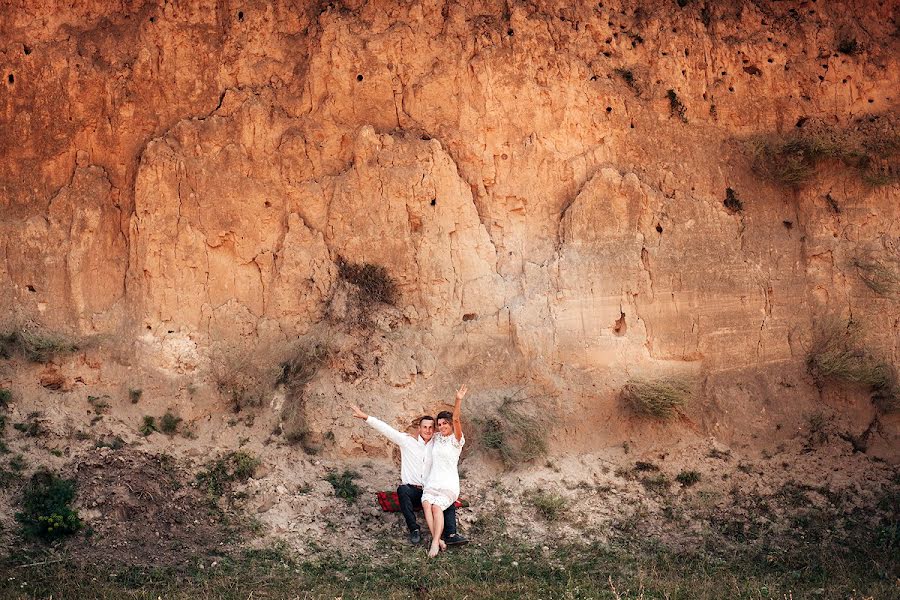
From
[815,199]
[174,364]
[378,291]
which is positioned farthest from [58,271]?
[815,199]

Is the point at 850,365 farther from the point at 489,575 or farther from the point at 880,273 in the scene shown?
the point at 489,575

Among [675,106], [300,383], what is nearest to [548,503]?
[300,383]

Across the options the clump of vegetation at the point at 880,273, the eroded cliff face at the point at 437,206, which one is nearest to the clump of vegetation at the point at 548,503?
the eroded cliff face at the point at 437,206

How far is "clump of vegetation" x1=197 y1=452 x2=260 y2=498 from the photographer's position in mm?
9359

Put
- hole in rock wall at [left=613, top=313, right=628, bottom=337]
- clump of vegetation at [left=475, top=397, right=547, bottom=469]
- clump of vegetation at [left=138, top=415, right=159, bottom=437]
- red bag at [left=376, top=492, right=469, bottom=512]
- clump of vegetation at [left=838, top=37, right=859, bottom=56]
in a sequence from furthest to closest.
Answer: clump of vegetation at [left=838, top=37, right=859, bottom=56] → hole in rock wall at [left=613, top=313, right=628, bottom=337] → clump of vegetation at [left=475, top=397, right=547, bottom=469] → clump of vegetation at [left=138, top=415, right=159, bottom=437] → red bag at [left=376, top=492, right=469, bottom=512]

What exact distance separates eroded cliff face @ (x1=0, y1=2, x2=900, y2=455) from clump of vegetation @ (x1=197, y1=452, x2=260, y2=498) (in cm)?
104

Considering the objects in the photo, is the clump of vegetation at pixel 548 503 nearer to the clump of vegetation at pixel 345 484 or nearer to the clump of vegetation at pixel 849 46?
the clump of vegetation at pixel 345 484

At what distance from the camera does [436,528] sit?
8.63m

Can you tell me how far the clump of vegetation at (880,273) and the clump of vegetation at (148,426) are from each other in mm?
7260

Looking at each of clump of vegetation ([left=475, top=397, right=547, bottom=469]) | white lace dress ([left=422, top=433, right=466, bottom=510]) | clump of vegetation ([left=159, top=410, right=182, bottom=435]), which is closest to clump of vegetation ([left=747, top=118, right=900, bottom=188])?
clump of vegetation ([left=475, top=397, right=547, bottom=469])

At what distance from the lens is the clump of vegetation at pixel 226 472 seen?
936 centimetres

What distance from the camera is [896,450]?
10.6 meters

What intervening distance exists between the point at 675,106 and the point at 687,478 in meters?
3.93

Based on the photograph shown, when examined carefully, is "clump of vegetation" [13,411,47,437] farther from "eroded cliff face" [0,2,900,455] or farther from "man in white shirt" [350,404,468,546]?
"man in white shirt" [350,404,468,546]
